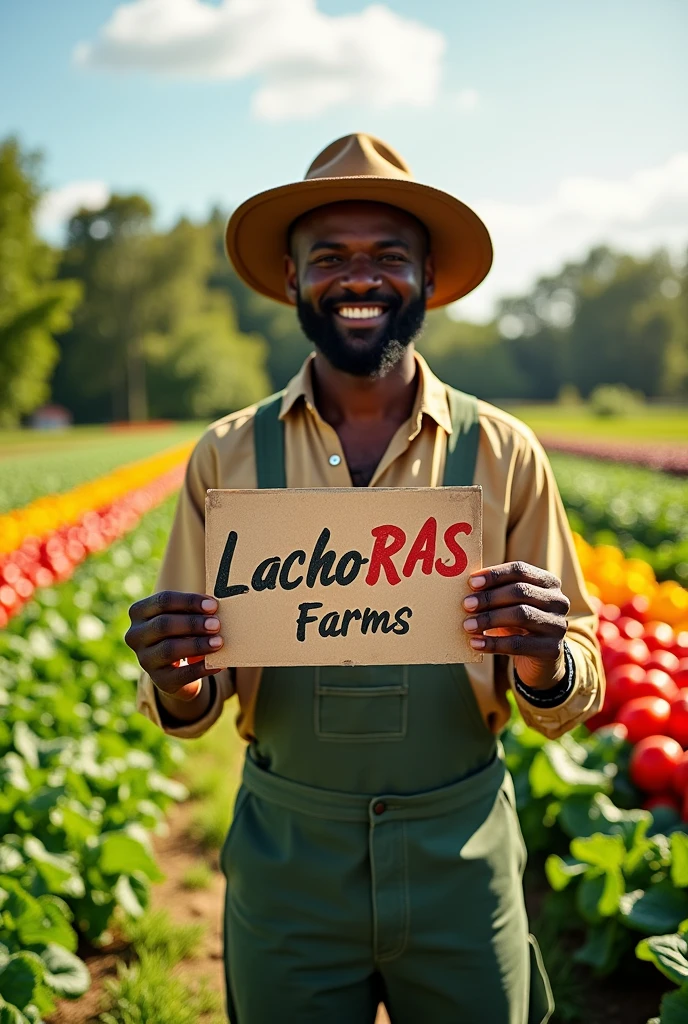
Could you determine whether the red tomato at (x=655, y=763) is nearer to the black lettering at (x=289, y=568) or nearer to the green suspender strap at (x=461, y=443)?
the green suspender strap at (x=461, y=443)

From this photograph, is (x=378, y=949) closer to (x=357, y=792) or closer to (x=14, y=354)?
(x=357, y=792)

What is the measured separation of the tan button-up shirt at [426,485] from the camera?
6.97 feet

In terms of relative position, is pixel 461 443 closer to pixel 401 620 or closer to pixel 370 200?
pixel 401 620

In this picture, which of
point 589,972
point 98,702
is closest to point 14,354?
point 98,702

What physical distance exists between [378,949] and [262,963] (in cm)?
28

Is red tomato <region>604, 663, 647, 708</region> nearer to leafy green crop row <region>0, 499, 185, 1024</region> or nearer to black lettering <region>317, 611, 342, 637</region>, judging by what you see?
leafy green crop row <region>0, 499, 185, 1024</region>

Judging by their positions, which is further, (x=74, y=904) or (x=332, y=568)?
(x=74, y=904)

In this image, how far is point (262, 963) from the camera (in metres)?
2.05

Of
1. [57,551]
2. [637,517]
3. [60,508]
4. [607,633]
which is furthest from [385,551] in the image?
[60,508]

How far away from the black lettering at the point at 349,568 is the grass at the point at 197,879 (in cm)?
272

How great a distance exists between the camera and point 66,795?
11.0 feet

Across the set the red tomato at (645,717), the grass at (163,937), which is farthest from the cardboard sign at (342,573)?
the red tomato at (645,717)

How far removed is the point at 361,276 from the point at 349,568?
0.85m

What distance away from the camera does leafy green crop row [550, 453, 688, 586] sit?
7.72 meters
